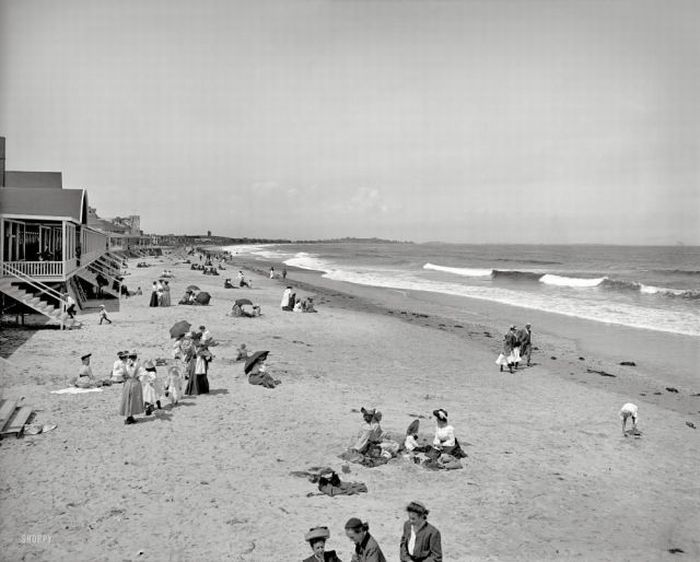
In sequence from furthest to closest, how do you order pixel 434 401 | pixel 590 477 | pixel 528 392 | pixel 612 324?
1. pixel 612 324
2. pixel 528 392
3. pixel 434 401
4. pixel 590 477

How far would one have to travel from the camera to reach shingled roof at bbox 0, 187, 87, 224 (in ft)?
78.2

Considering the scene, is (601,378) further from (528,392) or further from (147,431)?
(147,431)

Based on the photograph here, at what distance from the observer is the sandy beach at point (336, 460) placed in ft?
22.9

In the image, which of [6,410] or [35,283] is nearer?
[6,410]

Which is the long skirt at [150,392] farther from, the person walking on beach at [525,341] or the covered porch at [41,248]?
the person walking on beach at [525,341]

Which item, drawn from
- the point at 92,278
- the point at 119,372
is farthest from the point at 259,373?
the point at 92,278

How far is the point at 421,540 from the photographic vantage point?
5250 millimetres

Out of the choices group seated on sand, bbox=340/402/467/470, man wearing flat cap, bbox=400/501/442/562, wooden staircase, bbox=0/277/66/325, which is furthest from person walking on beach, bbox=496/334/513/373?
wooden staircase, bbox=0/277/66/325

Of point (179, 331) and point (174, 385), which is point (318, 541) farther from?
point (179, 331)

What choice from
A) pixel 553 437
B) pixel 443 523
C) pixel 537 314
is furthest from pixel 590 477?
pixel 537 314

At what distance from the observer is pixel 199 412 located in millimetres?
11430

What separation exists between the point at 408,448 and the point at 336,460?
1272 millimetres

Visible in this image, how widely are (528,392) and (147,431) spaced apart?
9.49 meters

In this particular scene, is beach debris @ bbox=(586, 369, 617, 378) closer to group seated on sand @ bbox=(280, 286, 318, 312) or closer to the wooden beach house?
group seated on sand @ bbox=(280, 286, 318, 312)
